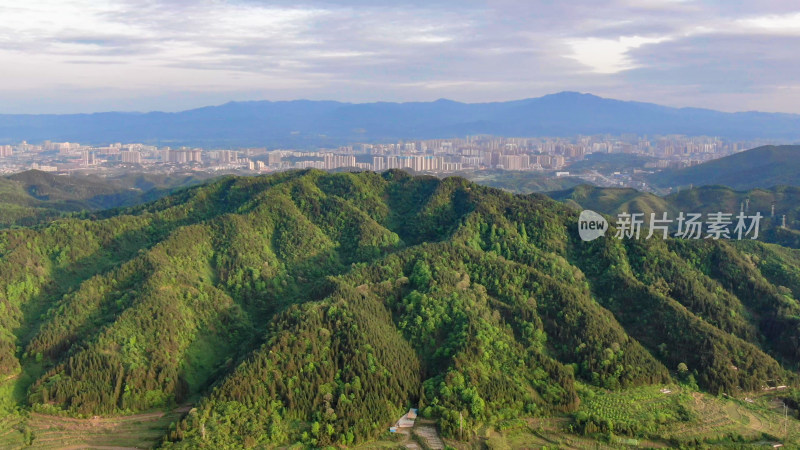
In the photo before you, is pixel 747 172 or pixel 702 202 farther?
pixel 747 172

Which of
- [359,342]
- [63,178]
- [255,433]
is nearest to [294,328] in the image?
[359,342]

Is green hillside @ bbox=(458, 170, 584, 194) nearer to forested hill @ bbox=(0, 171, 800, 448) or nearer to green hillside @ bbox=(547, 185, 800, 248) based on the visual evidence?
green hillside @ bbox=(547, 185, 800, 248)

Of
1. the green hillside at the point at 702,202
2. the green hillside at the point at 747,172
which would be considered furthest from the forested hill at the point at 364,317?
the green hillside at the point at 747,172

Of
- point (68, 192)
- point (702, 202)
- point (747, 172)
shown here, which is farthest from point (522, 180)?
point (68, 192)

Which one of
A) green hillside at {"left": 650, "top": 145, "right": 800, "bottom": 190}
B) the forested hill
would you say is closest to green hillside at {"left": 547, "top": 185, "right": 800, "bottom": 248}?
green hillside at {"left": 650, "top": 145, "right": 800, "bottom": 190}

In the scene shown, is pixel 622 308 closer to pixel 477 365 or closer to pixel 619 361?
pixel 619 361

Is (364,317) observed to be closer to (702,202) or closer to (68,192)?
(702,202)
